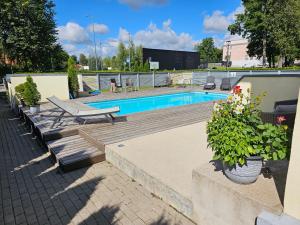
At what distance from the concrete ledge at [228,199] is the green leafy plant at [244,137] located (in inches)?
11.8

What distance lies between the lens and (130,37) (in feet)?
131

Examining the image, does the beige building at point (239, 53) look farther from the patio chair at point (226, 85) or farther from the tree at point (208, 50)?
the patio chair at point (226, 85)

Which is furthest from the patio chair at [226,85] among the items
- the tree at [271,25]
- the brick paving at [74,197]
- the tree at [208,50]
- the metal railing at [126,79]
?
the tree at [208,50]

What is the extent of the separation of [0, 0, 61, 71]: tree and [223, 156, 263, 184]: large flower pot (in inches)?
1026

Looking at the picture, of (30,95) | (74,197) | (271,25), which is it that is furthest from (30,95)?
(271,25)

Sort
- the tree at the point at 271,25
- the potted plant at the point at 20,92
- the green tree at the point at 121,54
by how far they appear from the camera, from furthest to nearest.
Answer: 1. the green tree at the point at 121,54
2. the tree at the point at 271,25
3. the potted plant at the point at 20,92

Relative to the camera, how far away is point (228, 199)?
2240 mm

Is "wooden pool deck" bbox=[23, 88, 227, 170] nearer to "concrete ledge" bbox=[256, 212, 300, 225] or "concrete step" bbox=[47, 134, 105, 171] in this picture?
"concrete step" bbox=[47, 134, 105, 171]

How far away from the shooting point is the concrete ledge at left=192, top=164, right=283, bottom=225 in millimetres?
2008

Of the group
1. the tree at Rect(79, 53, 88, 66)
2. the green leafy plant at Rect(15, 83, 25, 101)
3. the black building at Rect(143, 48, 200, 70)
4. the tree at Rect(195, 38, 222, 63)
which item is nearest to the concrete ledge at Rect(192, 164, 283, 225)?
the green leafy plant at Rect(15, 83, 25, 101)

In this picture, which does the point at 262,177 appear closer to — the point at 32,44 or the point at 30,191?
the point at 30,191

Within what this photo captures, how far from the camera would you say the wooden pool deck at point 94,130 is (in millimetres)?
4807

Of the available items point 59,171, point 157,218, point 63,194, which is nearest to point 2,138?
point 59,171

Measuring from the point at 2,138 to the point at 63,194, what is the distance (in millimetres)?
4398
